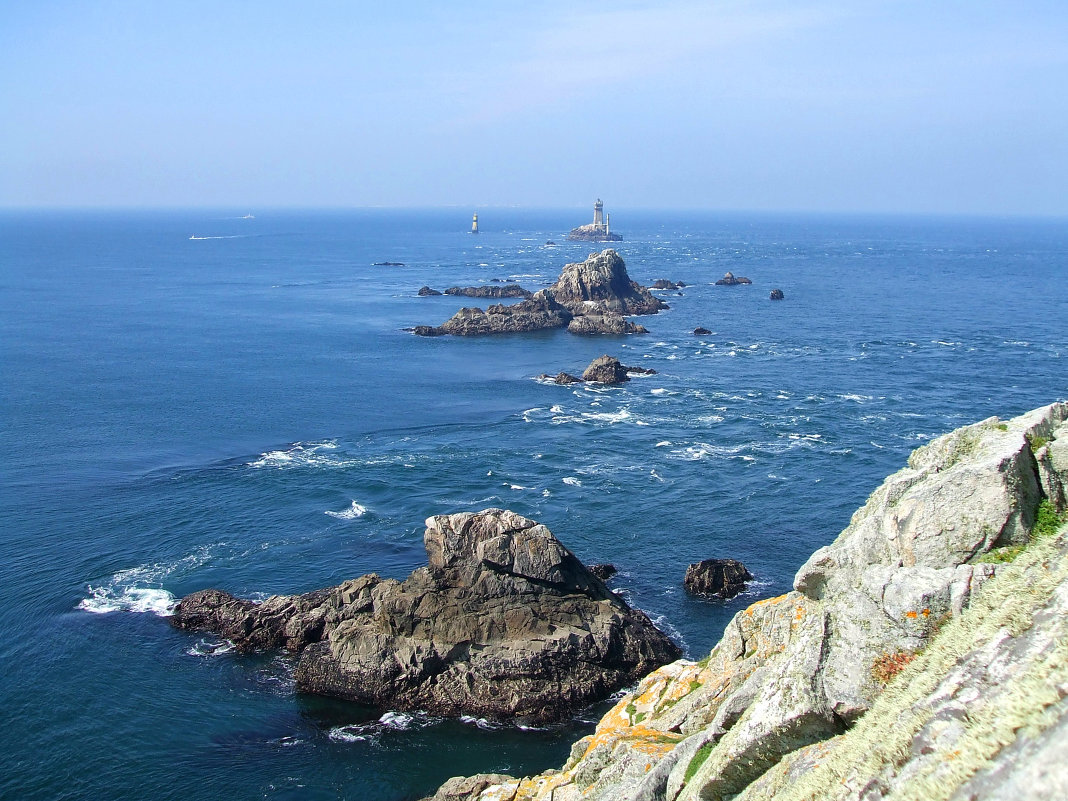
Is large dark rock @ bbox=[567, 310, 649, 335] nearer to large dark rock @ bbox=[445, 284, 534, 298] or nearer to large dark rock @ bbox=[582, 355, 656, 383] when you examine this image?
large dark rock @ bbox=[582, 355, 656, 383]

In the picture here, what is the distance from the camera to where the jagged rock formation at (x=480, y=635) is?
41.6 m

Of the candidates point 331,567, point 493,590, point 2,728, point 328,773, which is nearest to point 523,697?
point 493,590

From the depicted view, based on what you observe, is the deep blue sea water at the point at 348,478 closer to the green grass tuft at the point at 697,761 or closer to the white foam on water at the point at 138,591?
the white foam on water at the point at 138,591

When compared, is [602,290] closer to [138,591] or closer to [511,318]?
[511,318]

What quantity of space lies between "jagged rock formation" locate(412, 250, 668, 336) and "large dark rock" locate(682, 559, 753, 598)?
279 feet

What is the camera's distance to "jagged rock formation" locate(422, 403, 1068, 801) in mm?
11125

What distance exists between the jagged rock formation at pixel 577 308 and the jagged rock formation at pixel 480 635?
91.6 metres

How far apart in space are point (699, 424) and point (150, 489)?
49103mm

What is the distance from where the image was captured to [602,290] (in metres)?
157

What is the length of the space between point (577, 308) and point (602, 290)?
23.2 feet

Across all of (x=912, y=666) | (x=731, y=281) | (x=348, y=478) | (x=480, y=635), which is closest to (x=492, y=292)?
(x=731, y=281)

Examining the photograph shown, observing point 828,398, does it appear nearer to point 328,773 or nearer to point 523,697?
point 523,697

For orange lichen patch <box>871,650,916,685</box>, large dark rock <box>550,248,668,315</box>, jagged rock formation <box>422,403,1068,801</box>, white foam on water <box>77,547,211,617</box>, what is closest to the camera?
jagged rock formation <box>422,403,1068,801</box>

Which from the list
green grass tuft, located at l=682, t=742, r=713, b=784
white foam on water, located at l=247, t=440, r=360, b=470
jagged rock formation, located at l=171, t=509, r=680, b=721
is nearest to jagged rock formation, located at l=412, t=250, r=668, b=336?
white foam on water, located at l=247, t=440, r=360, b=470
